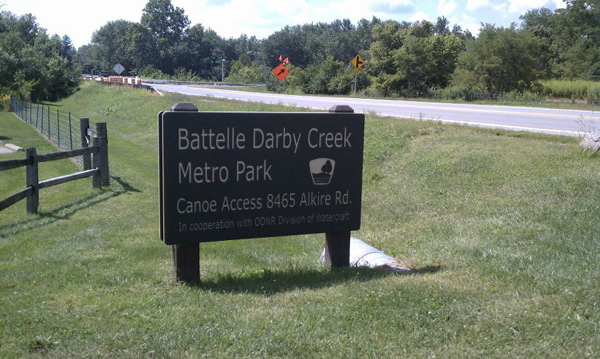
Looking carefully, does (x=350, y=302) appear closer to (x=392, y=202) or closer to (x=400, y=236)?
(x=400, y=236)

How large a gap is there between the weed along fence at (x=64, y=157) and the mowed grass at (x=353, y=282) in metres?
0.38

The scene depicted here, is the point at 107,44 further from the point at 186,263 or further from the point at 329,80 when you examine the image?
the point at 186,263

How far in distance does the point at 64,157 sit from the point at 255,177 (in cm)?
716

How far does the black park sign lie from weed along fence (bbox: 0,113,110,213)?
489 centimetres

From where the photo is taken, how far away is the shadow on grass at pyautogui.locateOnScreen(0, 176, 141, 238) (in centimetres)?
920

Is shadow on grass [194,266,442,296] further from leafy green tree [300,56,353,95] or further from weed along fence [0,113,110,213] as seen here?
leafy green tree [300,56,353,95]

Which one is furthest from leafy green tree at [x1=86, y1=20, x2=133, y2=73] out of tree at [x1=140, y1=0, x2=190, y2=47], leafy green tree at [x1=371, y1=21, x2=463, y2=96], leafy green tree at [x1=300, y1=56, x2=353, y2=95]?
leafy green tree at [x1=371, y1=21, x2=463, y2=96]

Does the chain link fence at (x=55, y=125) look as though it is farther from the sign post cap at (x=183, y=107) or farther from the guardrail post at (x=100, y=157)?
the sign post cap at (x=183, y=107)

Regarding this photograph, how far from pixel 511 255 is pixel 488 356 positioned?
2270 millimetres

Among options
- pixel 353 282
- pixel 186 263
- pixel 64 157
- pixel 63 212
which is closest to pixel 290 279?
pixel 353 282

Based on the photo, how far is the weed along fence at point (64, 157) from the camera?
991 centimetres

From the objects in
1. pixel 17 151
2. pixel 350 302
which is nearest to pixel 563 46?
pixel 17 151

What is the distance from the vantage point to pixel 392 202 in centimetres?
1040

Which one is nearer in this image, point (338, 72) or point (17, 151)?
point (17, 151)
